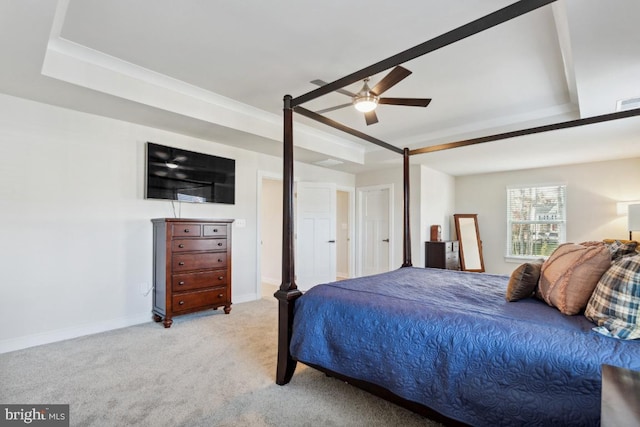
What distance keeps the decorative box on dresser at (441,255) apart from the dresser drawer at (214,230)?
144 inches

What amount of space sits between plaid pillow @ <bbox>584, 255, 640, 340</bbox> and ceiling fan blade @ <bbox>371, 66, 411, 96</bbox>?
174 centimetres

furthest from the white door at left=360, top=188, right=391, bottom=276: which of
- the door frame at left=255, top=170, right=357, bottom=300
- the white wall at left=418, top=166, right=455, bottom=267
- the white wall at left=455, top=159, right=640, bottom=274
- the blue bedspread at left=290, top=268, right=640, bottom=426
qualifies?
the blue bedspread at left=290, top=268, right=640, bottom=426

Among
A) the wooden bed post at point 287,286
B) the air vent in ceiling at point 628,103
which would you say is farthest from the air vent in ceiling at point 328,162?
the air vent in ceiling at point 628,103

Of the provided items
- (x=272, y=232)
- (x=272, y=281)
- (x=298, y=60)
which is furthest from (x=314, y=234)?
(x=298, y=60)

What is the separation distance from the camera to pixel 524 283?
6.22 ft

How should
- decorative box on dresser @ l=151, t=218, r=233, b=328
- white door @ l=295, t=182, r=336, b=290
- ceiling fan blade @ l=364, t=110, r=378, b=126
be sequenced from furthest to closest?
white door @ l=295, t=182, r=336, b=290, decorative box on dresser @ l=151, t=218, r=233, b=328, ceiling fan blade @ l=364, t=110, r=378, b=126

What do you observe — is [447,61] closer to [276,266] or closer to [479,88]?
[479,88]

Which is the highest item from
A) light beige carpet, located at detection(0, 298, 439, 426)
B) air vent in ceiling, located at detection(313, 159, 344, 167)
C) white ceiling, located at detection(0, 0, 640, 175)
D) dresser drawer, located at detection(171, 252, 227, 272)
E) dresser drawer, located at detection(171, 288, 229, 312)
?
white ceiling, located at detection(0, 0, 640, 175)

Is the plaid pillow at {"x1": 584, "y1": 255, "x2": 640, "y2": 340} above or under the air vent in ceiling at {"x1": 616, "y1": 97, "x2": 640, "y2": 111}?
under

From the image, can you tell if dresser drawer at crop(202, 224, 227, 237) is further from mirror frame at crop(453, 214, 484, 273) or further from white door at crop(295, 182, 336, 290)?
mirror frame at crop(453, 214, 484, 273)

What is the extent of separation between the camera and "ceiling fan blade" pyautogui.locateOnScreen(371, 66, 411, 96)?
2393 mm

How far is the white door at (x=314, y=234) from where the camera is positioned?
5.59 meters

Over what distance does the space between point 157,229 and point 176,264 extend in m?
0.50

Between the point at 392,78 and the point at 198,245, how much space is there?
9.10 feet
